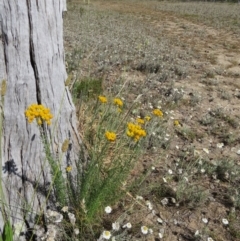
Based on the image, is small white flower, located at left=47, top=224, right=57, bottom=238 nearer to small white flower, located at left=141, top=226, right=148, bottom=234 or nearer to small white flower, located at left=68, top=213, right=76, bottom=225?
small white flower, located at left=68, top=213, right=76, bottom=225

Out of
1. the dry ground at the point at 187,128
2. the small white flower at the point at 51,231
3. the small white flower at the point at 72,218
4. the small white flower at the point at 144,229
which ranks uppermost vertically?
the small white flower at the point at 72,218

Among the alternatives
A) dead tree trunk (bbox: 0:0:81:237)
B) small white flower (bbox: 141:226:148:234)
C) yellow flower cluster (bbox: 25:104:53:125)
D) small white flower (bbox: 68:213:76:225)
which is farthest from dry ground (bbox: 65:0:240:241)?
yellow flower cluster (bbox: 25:104:53:125)

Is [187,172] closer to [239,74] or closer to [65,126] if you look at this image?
[65,126]

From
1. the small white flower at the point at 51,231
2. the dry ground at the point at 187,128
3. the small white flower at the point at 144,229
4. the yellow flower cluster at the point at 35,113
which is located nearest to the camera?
the yellow flower cluster at the point at 35,113

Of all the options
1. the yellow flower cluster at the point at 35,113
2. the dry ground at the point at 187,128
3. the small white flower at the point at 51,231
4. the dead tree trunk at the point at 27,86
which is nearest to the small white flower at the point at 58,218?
the small white flower at the point at 51,231

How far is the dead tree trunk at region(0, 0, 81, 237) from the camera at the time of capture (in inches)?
75.0

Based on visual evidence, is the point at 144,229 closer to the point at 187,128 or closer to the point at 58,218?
the point at 58,218

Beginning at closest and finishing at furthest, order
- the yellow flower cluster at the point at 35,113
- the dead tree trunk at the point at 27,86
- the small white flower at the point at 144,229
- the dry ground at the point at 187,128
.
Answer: the yellow flower cluster at the point at 35,113 → the dead tree trunk at the point at 27,86 → the small white flower at the point at 144,229 → the dry ground at the point at 187,128

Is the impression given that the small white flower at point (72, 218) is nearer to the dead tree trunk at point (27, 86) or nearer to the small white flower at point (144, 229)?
the dead tree trunk at point (27, 86)

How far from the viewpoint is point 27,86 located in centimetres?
204

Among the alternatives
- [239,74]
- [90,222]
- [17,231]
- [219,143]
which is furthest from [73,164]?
[239,74]

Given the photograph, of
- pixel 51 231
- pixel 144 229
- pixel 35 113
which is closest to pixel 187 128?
pixel 144 229

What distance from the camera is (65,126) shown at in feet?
7.83

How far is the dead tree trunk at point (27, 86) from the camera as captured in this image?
1.90 metres
